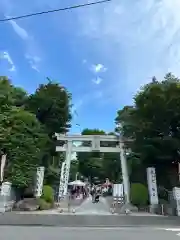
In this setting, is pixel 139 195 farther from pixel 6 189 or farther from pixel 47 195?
pixel 6 189

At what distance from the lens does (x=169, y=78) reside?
26.8 m

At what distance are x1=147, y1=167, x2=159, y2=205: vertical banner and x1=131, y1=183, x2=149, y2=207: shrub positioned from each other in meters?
0.92

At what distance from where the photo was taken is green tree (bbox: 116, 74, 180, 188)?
24172 millimetres

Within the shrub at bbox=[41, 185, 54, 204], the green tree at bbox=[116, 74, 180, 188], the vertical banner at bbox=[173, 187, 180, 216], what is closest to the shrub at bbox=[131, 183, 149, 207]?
the green tree at bbox=[116, 74, 180, 188]

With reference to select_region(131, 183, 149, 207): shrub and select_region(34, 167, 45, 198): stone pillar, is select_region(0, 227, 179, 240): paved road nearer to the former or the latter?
select_region(131, 183, 149, 207): shrub

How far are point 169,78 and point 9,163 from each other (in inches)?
519

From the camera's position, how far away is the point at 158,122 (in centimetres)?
2477

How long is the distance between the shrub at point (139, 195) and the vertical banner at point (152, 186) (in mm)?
924

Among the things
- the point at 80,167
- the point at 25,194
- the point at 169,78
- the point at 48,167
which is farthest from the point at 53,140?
the point at 80,167

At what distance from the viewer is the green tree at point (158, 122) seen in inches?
952

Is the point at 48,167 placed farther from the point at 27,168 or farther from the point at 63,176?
the point at 27,168

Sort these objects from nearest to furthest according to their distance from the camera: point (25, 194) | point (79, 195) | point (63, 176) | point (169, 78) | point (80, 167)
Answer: point (169, 78) < point (25, 194) < point (63, 176) < point (79, 195) < point (80, 167)

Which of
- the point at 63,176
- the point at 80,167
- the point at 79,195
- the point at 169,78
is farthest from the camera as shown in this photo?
the point at 80,167

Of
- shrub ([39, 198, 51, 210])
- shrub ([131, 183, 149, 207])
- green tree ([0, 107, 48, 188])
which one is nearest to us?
shrub ([39, 198, 51, 210])
